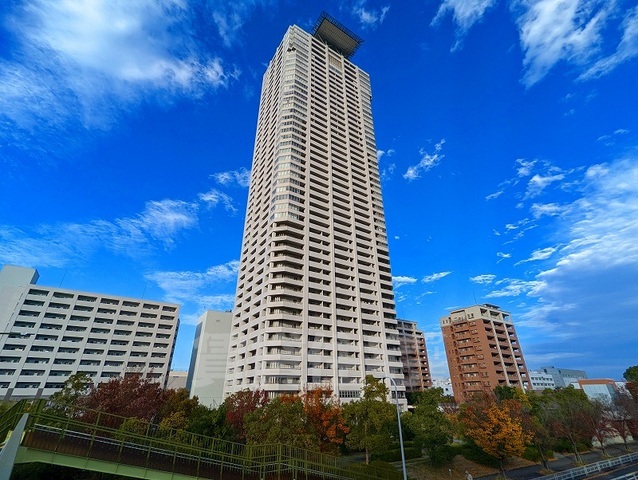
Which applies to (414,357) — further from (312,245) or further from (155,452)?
(155,452)

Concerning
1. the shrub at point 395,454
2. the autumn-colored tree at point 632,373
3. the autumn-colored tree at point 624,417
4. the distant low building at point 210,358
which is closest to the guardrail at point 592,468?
the autumn-colored tree at point 624,417

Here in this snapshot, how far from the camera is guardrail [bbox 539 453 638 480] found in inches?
1039

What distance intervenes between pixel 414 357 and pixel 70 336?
95.7m

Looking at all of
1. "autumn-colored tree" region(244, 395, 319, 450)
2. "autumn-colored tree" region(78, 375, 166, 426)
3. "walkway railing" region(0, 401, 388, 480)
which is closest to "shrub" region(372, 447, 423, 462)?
"walkway railing" region(0, 401, 388, 480)

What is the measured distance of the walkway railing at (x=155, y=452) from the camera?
13953 mm

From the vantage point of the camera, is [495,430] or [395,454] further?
[395,454]

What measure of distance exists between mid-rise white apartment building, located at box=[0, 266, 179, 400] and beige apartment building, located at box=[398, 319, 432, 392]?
223 ft

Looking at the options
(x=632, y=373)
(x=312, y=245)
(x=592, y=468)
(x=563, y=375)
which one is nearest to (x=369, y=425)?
(x=592, y=468)

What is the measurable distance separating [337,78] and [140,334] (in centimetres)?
9539

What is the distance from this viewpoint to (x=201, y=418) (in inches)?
1361

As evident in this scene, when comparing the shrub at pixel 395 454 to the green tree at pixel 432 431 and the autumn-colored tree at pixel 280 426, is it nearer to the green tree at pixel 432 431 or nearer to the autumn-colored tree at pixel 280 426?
the green tree at pixel 432 431

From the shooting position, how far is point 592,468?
3030 cm

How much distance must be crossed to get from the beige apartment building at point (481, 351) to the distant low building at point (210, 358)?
2692 inches

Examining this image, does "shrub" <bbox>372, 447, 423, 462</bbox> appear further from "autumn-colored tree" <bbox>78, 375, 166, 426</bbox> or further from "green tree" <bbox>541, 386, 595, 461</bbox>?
"autumn-colored tree" <bbox>78, 375, 166, 426</bbox>
